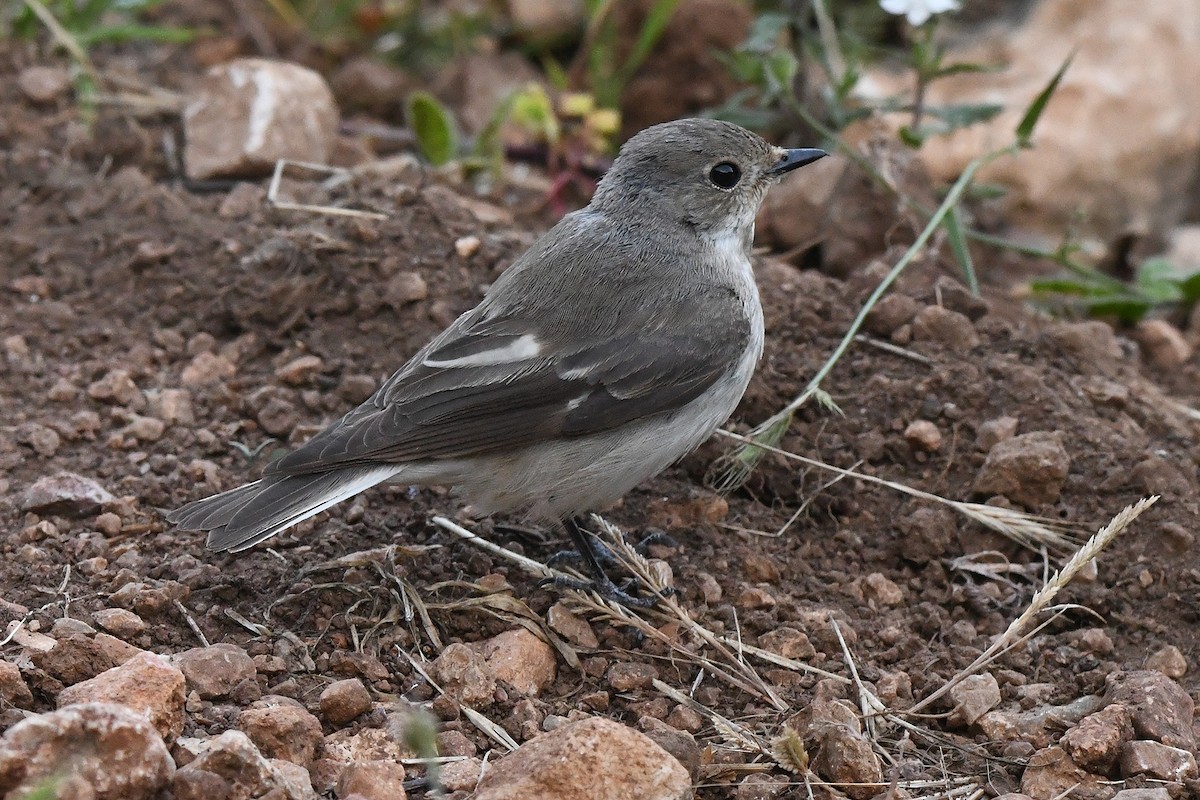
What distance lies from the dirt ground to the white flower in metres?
1.06

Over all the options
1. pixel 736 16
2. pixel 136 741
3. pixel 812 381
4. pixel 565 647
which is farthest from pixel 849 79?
pixel 136 741

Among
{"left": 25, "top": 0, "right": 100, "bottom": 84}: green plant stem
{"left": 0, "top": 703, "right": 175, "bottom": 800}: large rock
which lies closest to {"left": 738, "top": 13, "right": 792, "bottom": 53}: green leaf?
{"left": 25, "top": 0, "right": 100, "bottom": 84}: green plant stem

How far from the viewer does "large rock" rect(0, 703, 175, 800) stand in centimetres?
296

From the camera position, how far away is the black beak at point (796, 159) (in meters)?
5.16

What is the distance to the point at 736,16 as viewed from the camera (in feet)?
25.1

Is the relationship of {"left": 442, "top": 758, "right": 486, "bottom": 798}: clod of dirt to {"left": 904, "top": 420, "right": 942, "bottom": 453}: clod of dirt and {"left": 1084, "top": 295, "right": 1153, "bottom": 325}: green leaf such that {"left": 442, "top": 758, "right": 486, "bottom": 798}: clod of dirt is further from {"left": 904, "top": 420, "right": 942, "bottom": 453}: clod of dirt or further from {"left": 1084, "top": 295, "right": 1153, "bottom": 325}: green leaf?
{"left": 1084, "top": 295, "right": 1153, "bottom": 325}: green leaf

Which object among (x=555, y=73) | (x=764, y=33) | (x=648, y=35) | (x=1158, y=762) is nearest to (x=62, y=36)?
(x=555, y=73)

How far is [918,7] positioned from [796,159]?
1102 mm

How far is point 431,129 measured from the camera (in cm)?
671

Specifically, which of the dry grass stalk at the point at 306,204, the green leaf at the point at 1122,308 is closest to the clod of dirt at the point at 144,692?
the dry grass stalk at the point at 306,204

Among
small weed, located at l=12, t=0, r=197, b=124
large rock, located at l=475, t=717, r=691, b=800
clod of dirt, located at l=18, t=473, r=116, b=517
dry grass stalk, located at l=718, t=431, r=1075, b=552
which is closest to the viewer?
large rock, located at l=475, t=717, r=691, b=800

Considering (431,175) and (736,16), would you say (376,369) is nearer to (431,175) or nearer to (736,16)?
(431,175)

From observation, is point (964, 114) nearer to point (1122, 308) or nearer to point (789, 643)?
point (1122, 308)

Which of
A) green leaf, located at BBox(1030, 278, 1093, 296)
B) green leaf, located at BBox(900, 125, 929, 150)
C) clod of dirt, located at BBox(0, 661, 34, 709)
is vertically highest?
green leaf, located at BBox(900, 125, 929, 150)
